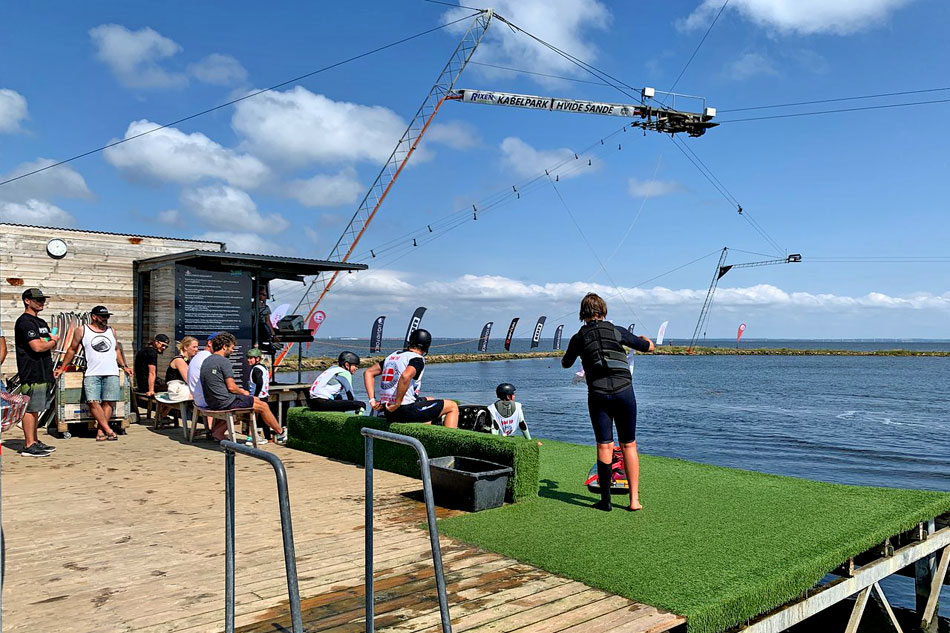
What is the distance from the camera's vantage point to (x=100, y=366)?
8906 millimetres

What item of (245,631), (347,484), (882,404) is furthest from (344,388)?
(882,404)

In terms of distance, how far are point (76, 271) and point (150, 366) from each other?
1935 millimetres

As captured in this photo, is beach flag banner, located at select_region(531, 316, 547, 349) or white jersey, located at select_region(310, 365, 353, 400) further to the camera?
beach flag banner, located at select_region(531, 316, 547, 349)

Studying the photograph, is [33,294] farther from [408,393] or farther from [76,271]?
[408,393]

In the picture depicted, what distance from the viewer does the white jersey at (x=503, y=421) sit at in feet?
25.9

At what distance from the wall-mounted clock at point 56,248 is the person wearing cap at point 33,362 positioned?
2.99 m

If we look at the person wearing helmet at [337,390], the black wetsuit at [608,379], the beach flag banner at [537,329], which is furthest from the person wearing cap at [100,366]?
the beach flag banner at [537,329]

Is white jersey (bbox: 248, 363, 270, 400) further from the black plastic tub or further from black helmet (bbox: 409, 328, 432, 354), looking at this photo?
the black plastic tub

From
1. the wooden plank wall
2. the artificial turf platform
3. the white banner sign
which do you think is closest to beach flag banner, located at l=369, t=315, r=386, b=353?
the white banner sign

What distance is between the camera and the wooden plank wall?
10.1 m

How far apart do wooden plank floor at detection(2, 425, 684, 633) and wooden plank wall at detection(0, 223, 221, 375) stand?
171 inches

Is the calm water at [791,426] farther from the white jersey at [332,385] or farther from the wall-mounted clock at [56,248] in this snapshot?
the wall-mounted clock at [56,248]

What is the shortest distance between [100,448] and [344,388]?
301 cm

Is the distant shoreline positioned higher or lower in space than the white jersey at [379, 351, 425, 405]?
lower
